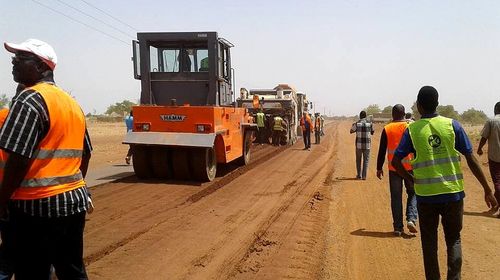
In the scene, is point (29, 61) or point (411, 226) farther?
point (411, 226)

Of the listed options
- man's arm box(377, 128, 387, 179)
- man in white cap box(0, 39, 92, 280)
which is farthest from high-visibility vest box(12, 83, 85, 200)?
man's arm box(377, 128, 387, 179)

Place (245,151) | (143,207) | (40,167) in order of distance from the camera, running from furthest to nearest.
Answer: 1. (245,151)
2. (143,207)
3. (40,167)

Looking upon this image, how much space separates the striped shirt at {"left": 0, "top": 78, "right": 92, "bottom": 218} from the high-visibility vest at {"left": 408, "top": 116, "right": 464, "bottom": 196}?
3017 mm

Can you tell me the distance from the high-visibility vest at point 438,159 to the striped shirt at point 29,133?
302 cm

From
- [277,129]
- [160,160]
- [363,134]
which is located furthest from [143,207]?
[277,129]

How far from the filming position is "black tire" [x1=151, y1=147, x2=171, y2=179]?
406 inches

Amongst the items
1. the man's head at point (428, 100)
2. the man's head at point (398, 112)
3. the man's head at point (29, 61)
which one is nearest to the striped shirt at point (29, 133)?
the man's head at point (29, 61)

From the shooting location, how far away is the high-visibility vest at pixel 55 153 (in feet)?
8.46

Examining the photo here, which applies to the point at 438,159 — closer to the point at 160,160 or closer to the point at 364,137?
the point at 364,137

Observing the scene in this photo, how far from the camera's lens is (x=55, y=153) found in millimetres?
2643

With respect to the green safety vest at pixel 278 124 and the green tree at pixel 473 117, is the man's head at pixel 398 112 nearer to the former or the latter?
the green safety vest at pixel 278 124

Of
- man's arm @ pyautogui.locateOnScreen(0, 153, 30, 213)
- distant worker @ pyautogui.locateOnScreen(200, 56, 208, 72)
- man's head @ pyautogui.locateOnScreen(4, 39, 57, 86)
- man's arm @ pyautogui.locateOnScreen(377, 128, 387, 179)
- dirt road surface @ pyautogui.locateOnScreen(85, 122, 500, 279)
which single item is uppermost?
distant worker @ pyautogui.locateOnScreen(200, 56, 208, 72)

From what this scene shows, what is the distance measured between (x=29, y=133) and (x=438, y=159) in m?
3.30

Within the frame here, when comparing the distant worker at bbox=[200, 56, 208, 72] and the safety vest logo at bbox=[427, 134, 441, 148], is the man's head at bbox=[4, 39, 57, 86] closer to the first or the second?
the safety vest logo at bbox=[427, 134, 441, 148]
